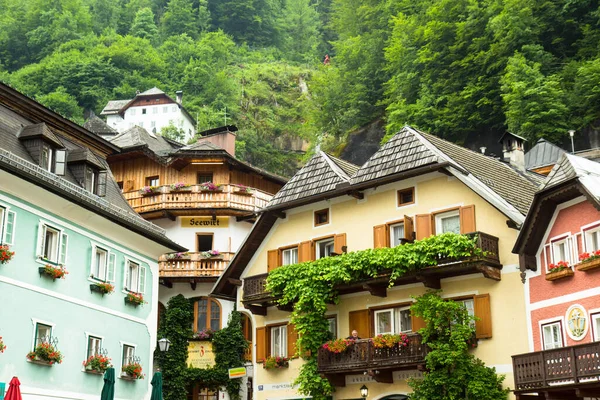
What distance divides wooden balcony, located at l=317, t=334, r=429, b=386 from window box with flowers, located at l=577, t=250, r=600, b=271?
516 centimetres

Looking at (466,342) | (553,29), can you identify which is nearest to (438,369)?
(466,342)

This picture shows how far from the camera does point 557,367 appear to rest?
70.2 feet

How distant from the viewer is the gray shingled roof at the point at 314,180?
30000 millimetres

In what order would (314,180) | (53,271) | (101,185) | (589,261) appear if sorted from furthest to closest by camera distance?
(314,180), (101,185), (53,271), (589,261)

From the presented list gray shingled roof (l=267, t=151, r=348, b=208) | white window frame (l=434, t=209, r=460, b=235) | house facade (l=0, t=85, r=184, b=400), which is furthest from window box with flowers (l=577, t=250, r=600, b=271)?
house facade (l=0, t=85, r=184, b=400)

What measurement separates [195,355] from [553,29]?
30969 millimetres

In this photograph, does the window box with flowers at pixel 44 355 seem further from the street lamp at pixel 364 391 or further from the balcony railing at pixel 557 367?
the balcony railing at pixel 557 367

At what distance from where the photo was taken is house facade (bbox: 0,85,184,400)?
74.5ft

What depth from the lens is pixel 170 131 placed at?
305 feet

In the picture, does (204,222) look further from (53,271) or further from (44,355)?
(44,355)

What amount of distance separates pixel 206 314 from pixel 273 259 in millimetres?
8824

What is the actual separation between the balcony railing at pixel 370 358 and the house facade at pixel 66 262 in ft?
20.2

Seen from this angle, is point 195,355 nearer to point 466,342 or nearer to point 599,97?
point 466,342

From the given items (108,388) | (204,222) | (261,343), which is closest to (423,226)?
(261,343)
